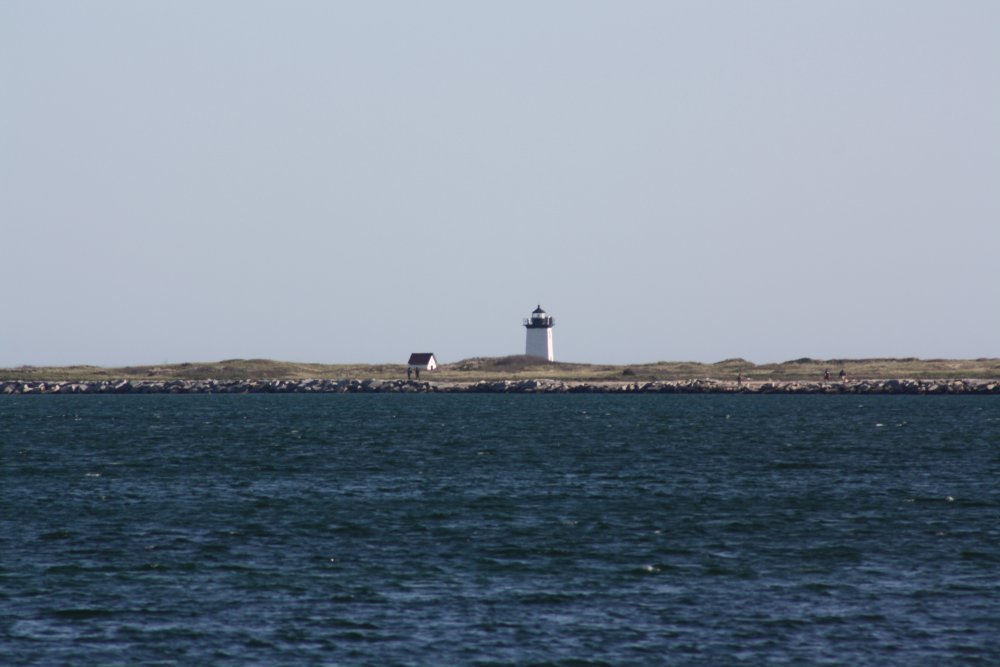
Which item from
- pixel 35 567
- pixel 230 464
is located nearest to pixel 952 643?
pixel 35 567

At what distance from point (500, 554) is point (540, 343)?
156169 mm

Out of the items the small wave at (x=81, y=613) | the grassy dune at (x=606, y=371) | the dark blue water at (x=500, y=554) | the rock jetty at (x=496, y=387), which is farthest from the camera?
the grassy dune at (x=606, y=371)

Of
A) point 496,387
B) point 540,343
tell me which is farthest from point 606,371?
point 496,387

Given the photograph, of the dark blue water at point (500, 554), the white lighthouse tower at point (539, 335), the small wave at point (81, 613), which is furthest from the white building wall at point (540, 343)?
the small wave at point (81, 613)

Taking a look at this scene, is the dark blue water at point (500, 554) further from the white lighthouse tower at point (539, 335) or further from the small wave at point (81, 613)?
the white lighthouse tower at point (539, 335)

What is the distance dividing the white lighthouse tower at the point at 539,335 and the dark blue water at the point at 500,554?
115 meters

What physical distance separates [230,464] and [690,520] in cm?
2763

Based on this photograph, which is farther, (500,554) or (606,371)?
(606,371)

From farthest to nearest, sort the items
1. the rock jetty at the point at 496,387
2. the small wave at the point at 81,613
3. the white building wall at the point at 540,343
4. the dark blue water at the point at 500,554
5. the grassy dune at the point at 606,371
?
the white building wall at the point at 540,343
the grassy dune at the point at 606,371
the rock jetty at the point at 496,387
the small wave at the point at 81,613
the dark blue water at the point at 500,554

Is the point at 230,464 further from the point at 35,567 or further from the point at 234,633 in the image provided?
the point at 234,633

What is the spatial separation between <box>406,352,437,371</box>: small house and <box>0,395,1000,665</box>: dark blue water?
117880mm

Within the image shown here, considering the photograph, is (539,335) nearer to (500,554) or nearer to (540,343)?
(540,343)

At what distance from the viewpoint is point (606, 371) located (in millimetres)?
189250

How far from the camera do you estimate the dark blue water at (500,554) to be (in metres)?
23.2
